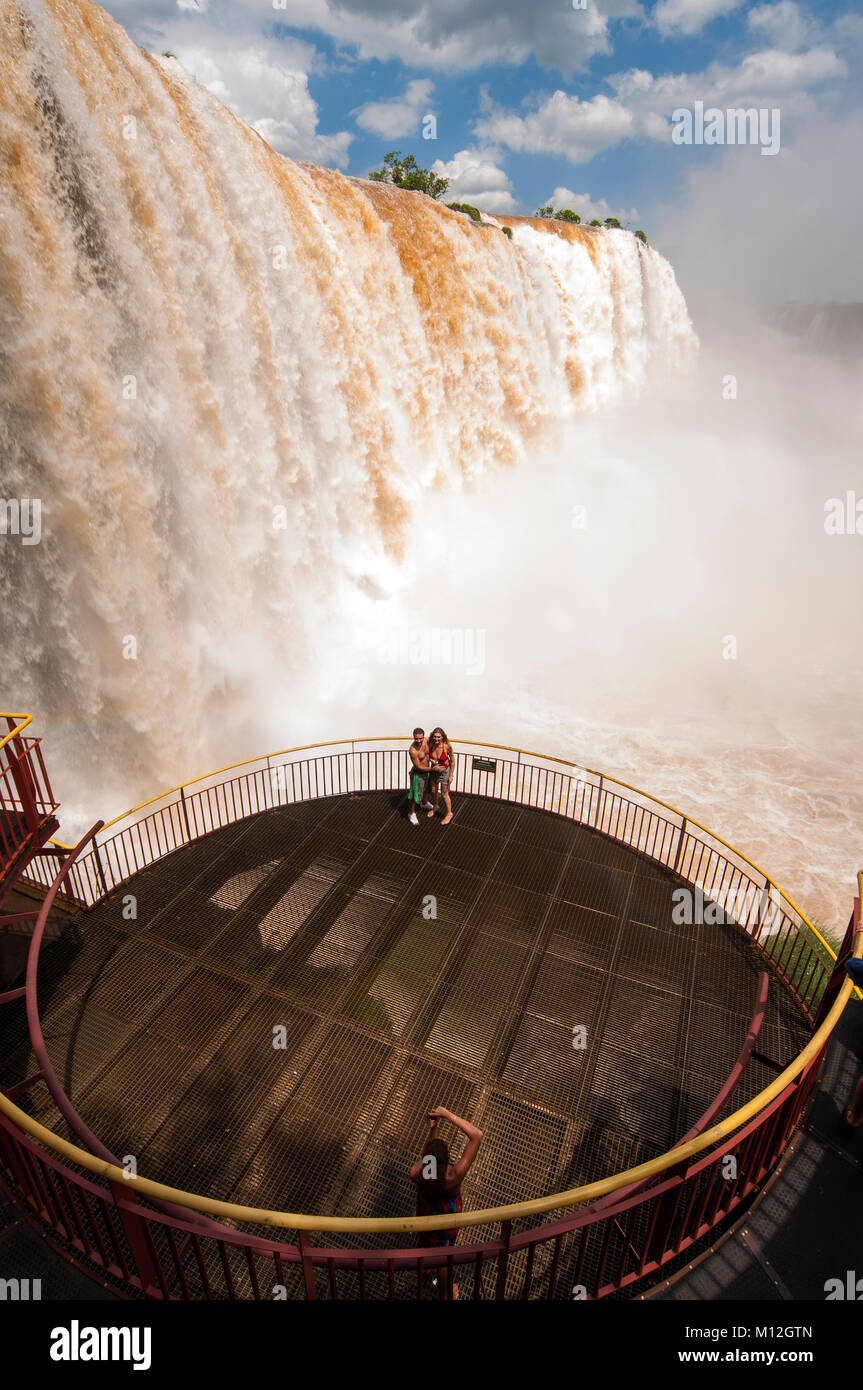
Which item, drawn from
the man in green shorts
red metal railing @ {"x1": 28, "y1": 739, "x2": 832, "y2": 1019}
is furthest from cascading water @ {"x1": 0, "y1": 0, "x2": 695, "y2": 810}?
the man in green shorts

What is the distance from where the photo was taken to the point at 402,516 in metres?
25.9

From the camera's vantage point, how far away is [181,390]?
15953mm

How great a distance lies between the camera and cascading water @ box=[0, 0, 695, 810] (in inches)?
503

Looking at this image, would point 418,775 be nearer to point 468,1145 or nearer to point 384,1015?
point 384,1015

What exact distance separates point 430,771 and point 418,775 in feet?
0.64

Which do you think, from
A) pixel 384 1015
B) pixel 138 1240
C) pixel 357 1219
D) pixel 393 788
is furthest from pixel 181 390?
pixel 357 1219

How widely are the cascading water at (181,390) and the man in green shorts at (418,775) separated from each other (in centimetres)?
930

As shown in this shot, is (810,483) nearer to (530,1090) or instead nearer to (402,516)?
(402,516)

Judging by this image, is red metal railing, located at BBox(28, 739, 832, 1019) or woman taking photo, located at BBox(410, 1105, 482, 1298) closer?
woman taking photo, located at BBox(410, 1105, 482, 1298)

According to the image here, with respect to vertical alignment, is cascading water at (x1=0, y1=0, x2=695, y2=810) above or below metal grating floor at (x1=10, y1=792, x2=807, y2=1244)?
above

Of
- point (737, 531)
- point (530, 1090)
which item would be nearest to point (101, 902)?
point (530, 1090)

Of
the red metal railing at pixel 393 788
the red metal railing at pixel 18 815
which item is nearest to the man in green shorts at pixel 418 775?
the red metal railing at pixel 393 788

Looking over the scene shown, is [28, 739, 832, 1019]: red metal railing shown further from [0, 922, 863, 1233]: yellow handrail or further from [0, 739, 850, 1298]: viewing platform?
[0, 922, 863, 1233]: yellow handrail

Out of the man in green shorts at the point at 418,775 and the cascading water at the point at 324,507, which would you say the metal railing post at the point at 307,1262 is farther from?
the cascading water at the point at 324,507
